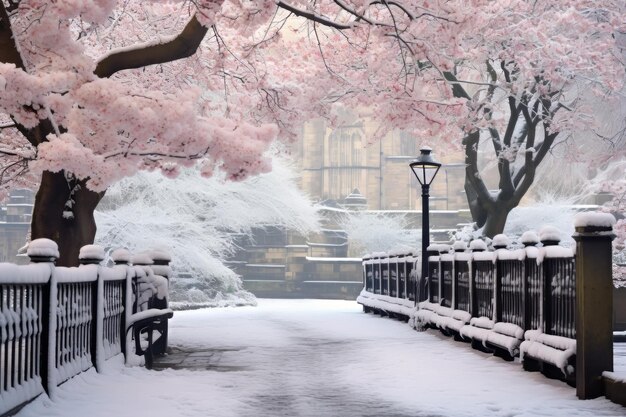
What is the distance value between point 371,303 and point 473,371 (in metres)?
16.3

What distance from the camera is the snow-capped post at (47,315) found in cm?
804

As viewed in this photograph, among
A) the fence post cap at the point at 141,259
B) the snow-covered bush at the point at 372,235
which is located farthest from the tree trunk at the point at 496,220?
the snow-covered bush at the point at 372,235

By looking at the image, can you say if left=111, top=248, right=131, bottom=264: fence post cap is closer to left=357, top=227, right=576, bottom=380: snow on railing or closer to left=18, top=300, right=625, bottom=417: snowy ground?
left=18, top=300, right=625, bottom=417: snowy ground

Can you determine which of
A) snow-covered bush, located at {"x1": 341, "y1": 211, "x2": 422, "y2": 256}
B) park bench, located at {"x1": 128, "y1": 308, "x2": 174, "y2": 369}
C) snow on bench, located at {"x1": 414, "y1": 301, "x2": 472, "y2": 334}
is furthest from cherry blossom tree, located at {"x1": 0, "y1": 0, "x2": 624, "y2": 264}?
snow-covered bush, located at {"x1": 341, "y1": 211, "x2": 422, "y2": 256}

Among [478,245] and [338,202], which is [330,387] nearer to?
[478,245]

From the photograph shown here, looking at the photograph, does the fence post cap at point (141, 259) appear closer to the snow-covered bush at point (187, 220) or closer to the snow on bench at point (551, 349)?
the snow on bench at point (551, 349)

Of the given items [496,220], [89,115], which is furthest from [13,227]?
[89,115]

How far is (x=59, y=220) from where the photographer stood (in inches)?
585

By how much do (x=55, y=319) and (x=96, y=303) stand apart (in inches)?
80.4

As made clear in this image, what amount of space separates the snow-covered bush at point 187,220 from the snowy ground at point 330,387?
1887cm

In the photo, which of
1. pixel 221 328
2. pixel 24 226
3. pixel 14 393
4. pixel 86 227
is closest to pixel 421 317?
pixel 221 328

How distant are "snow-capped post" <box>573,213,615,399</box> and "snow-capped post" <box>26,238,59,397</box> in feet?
15.9

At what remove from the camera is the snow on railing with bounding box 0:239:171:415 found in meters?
6.96

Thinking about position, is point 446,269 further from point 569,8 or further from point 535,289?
point 569,8
